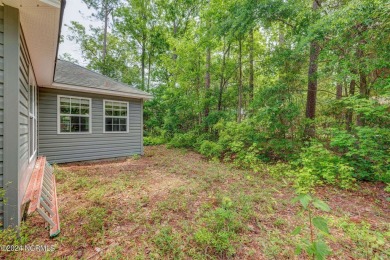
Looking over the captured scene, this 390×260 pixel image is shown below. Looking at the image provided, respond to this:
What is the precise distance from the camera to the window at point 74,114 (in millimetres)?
6316

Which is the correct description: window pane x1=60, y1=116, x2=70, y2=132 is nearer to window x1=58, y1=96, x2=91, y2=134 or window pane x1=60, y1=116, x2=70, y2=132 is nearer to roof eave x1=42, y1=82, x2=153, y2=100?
window x1=58, y1=96, x2=91, y2=134

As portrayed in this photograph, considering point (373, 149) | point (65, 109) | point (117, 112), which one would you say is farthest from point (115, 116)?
point (373, 149)

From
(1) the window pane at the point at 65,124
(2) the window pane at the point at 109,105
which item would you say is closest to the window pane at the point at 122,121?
(2) the window pane at the point at 109,105

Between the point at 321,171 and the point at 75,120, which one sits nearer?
the point at 321,171

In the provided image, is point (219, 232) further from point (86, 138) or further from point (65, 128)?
point (65, 128)

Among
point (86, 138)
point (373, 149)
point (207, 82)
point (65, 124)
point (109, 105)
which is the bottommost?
point (86, 138)

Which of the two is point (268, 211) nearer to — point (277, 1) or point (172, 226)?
point (172, 226)

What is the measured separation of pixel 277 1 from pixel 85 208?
807 cm

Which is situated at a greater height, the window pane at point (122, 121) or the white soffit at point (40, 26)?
the white soffit at point (40, 26)

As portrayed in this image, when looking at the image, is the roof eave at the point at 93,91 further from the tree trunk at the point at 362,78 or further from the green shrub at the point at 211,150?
the tree trunk at the point at 362,78

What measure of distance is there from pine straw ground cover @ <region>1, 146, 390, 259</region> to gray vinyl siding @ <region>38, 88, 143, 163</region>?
1.95 metres

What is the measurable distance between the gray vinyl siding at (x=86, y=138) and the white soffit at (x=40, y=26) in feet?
8.45

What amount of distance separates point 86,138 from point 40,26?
4.99 meters

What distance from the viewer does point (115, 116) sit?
7.51m
